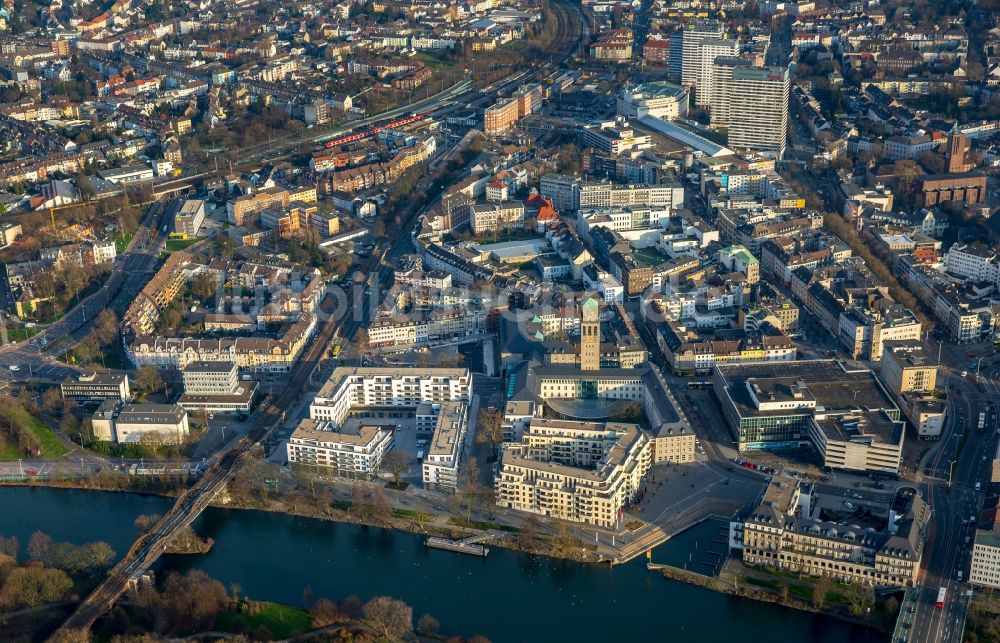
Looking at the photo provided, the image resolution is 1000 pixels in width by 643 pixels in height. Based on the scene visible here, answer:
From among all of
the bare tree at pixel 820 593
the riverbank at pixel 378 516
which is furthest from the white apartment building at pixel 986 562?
the riverbank at pixel 378 516

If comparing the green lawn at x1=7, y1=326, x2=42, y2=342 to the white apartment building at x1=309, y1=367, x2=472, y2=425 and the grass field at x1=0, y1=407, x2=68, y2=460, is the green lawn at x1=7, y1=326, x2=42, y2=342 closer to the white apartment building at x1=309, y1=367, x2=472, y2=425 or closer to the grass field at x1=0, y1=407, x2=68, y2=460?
the grass field at x1=0, y1=407, x2=68, y2=460

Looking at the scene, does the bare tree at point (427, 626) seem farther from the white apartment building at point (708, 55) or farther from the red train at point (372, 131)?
the white apartment building at point (708, 55)

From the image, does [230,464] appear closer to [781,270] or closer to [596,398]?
[596,398]

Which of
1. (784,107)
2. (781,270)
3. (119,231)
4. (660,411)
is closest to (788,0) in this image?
(784,107)

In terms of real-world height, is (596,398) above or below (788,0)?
below

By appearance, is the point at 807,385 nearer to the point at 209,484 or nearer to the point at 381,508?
A: the point at 381,508

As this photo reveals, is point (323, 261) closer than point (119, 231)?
Yes
